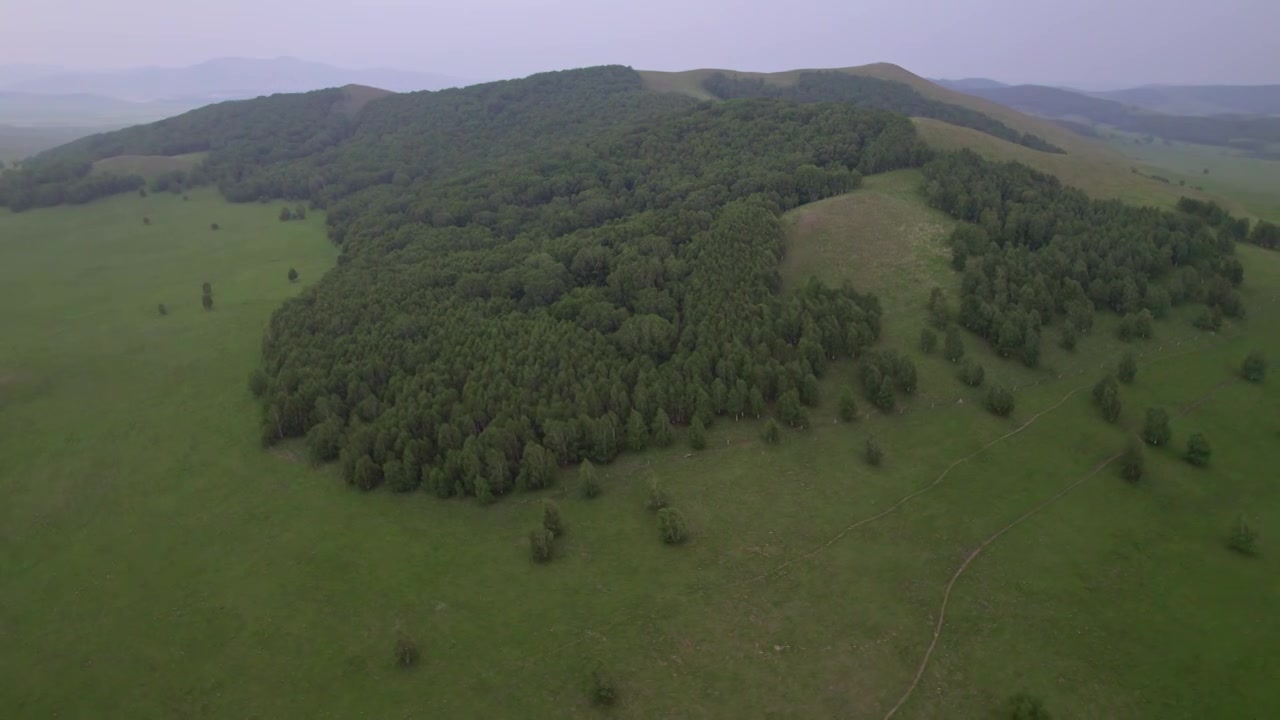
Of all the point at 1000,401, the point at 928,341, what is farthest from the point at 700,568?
the point at 928,341

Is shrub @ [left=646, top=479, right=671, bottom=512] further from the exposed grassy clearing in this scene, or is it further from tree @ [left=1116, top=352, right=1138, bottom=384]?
the exposed grassy clearing

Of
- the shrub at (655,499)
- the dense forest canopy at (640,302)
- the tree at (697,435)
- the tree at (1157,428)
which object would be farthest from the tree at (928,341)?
the shrub at (655,499)

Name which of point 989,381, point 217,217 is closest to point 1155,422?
point 989,381

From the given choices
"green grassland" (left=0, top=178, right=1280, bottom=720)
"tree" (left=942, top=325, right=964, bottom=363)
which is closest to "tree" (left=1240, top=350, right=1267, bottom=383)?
"green grassland" (left=0, top=178, right=1280, bottom=720)

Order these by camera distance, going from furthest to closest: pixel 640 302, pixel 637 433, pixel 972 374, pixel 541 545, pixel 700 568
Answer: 1. pixel 640 302
2. pixel 972 374
3. pixel 637 433
4. pixel 541 545
5. pixel 700 568

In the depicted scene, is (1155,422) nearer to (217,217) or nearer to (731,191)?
(731,191)

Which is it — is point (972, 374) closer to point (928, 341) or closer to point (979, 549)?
point (928, 341)

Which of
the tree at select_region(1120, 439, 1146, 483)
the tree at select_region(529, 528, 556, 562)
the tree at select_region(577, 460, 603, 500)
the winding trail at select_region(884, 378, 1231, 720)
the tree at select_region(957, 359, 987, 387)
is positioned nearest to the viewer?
the winding trail at select_region(884, 378, 1231, 720)
